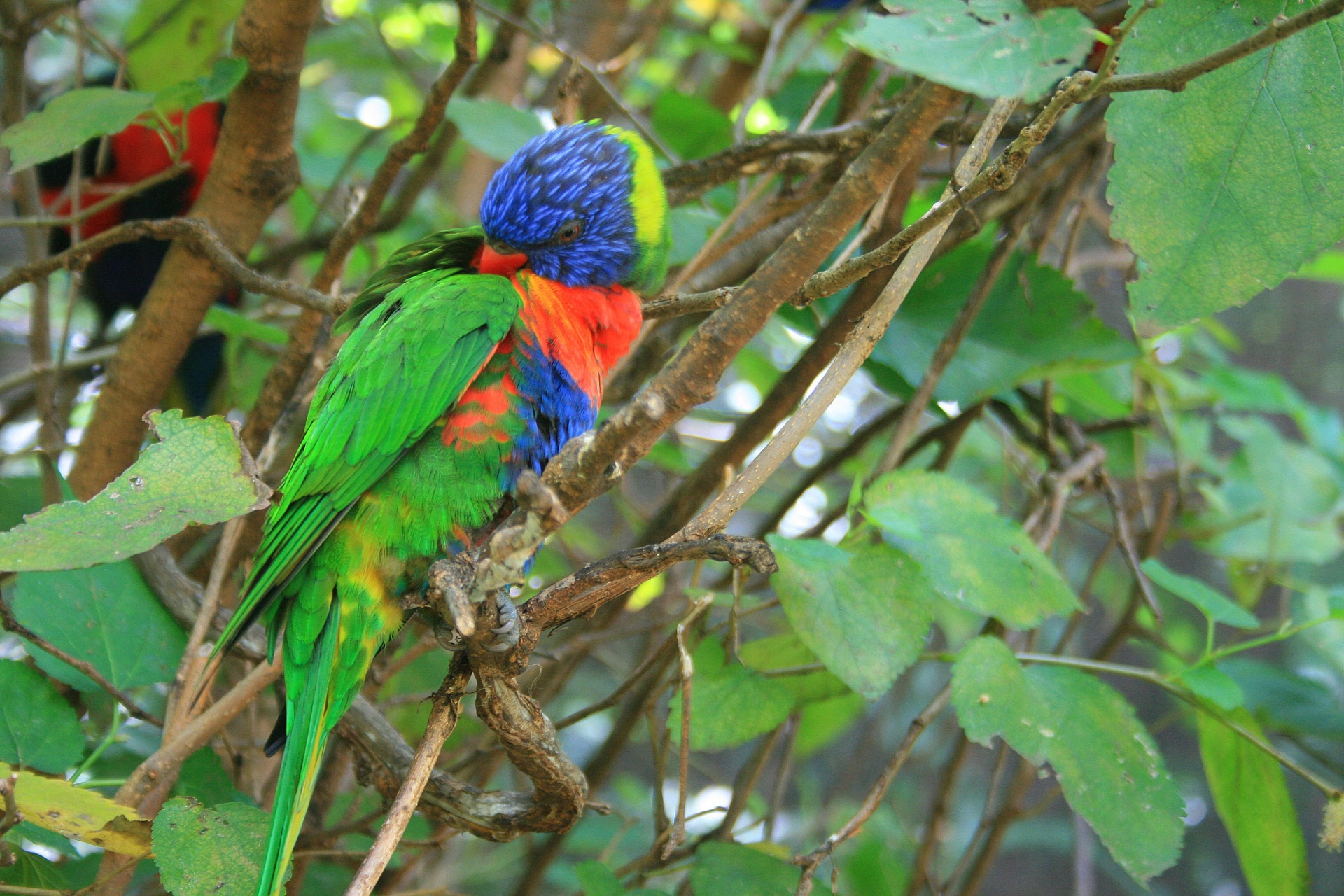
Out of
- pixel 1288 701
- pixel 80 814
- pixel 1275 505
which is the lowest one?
pixel 1288 701

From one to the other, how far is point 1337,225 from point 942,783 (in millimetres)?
1243

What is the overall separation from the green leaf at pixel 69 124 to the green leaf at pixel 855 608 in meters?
1.00

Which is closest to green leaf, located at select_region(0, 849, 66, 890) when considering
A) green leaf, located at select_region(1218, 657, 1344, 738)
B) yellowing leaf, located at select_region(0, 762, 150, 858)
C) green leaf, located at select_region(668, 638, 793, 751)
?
yellowing leaf, located at select_region(0, 762, 150, 858)

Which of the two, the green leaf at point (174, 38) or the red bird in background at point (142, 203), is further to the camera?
the red bird in background at point (142, 203)

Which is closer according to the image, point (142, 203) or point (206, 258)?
point (206, 258)

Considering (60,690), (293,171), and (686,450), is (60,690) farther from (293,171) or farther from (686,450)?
(686,450)

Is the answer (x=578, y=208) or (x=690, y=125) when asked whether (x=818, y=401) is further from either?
(x=690, y=125)

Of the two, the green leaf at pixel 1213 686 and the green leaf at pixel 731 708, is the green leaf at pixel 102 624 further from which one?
the green leaf at pixel 1213 686

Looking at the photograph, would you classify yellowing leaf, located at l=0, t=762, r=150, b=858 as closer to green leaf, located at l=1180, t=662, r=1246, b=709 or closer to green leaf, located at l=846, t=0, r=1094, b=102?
green leaf, located at l=846, t=0, r=1094, b=102

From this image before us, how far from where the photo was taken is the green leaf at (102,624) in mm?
1170

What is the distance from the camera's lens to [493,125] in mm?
1546

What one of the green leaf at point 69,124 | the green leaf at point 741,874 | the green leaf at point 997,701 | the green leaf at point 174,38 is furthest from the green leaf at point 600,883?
the green leaf at point 174,38

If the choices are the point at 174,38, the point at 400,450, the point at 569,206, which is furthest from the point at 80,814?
the point at 174,38

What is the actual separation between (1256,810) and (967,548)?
543mm
